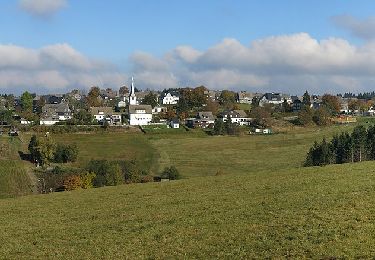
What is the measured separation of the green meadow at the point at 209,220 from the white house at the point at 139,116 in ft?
328

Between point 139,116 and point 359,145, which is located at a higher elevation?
point 139,116

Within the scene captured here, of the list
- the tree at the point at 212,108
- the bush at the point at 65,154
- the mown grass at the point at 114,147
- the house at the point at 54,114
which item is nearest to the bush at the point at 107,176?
the mown grass at the point at 114,147

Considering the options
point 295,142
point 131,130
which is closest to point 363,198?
point 295,142

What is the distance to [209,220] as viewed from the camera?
20.8m

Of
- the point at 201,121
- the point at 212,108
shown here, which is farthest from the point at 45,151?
the point at 212,108

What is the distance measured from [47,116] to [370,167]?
111 metres

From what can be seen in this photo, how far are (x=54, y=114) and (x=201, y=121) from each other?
136 feet

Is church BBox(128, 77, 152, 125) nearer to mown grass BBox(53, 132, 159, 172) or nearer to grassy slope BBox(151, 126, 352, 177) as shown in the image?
mown grass BBox(53, 132, 159, 172)

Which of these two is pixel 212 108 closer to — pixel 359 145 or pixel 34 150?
pixel 34 150

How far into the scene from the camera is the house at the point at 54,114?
421 ft

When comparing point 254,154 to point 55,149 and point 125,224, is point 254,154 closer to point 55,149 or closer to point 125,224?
point 55,149

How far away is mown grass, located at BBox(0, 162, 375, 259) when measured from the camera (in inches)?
616

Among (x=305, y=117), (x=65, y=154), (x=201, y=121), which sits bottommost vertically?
(x=65, y=154)

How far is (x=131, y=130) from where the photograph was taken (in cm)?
11838
